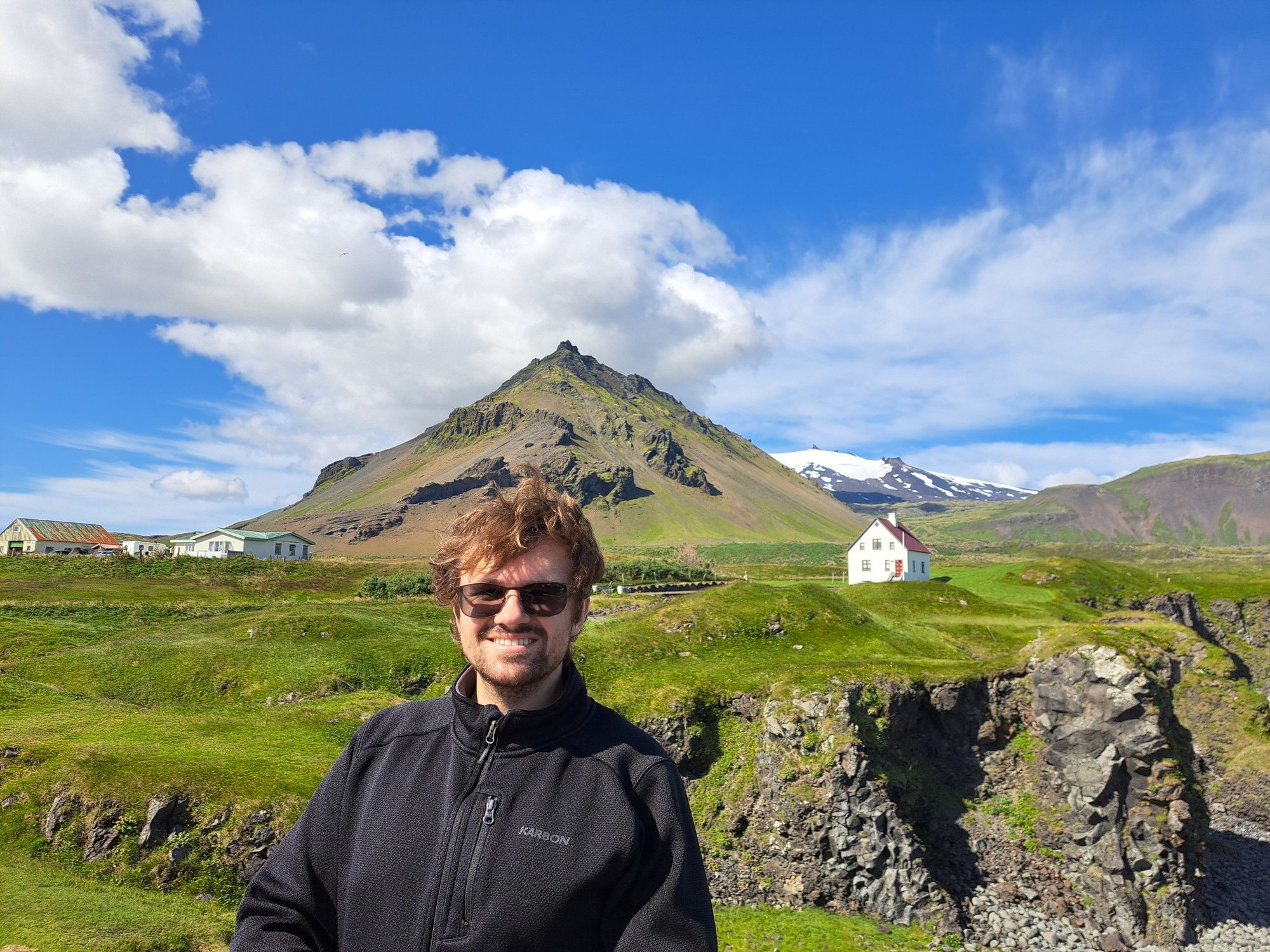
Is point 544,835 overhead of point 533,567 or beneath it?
beneath

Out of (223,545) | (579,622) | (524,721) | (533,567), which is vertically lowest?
(524,721)

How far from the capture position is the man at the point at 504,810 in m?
4.61

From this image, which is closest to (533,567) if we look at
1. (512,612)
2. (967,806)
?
(512,612)

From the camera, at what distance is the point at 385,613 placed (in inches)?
2030

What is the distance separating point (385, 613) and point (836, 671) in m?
34.7

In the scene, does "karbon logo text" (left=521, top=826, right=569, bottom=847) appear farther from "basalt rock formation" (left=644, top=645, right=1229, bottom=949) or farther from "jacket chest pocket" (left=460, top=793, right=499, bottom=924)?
"basalt rock formation" (left=644, top=645, right=1229, bottom=949)

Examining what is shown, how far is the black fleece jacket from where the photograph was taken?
4.58 m

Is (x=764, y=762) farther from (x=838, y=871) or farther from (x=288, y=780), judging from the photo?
(x=288, y=780)

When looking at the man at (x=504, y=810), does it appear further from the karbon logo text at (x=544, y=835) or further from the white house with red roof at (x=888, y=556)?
the white house with red roof at (x=888, y=556)

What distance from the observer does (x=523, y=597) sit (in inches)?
213

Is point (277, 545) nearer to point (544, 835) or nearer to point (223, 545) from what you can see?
point (223, 545)

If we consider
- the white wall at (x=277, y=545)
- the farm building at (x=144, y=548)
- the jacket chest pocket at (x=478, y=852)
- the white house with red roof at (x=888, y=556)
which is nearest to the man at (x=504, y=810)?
the jacket chest pocket at (x=478, y=852)

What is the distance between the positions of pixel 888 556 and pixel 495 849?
272 feet

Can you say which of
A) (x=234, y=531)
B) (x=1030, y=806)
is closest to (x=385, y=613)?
(x=1030, y=806)
